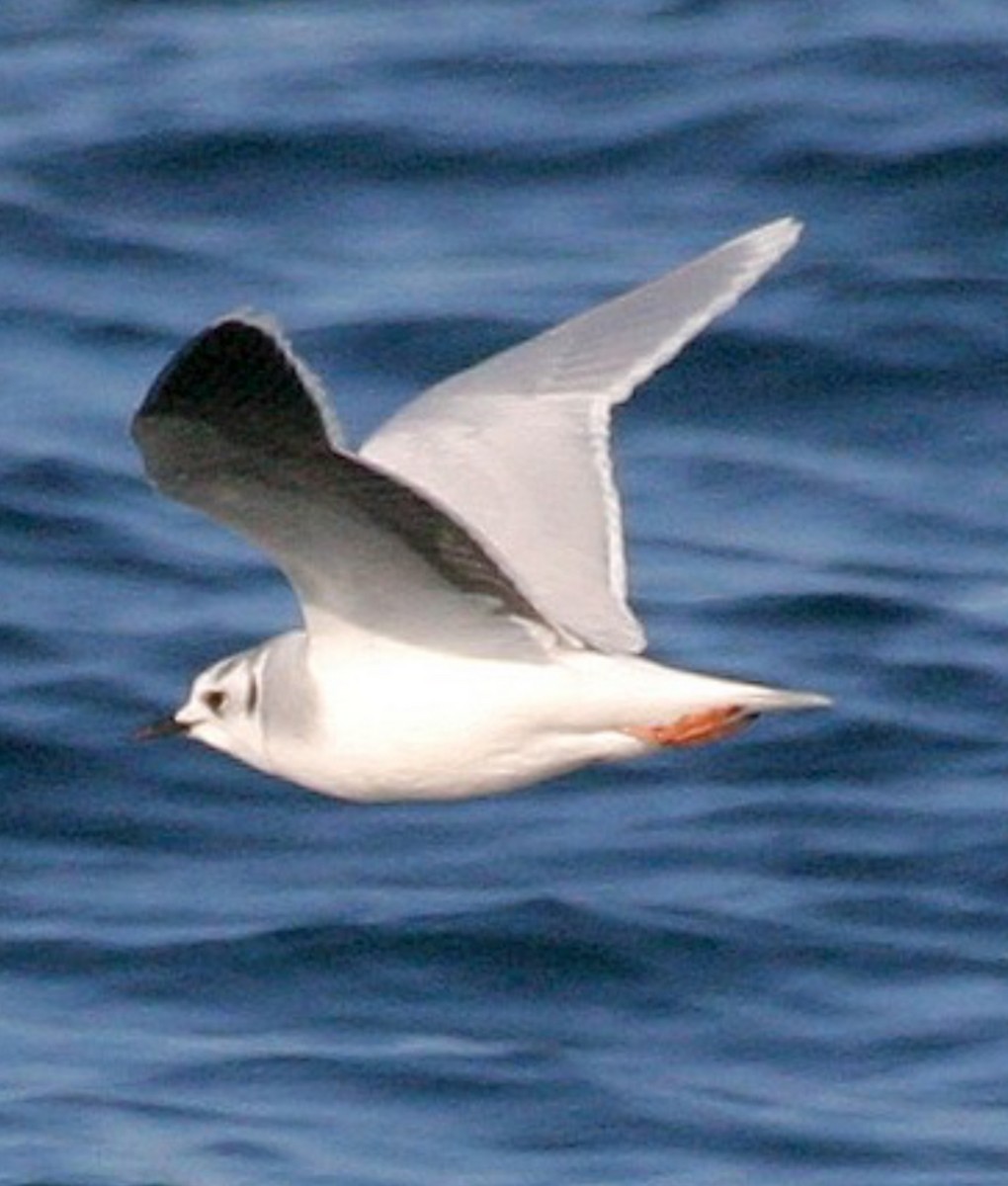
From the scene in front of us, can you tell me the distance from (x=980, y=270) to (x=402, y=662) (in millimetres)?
5969

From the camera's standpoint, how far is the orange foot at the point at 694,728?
8508mm

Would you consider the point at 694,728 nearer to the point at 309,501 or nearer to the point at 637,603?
the point at 309,501

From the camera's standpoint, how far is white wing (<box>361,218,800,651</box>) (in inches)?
364

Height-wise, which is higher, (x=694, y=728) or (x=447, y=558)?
(x=447, y=558)

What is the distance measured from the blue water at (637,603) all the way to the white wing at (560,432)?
194 cm

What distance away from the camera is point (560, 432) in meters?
9.70

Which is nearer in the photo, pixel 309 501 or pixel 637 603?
pixel 309 501

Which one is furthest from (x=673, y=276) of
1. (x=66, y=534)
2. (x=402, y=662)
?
(x=66, y=534)

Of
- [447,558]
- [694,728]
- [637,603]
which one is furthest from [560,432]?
[637,603]

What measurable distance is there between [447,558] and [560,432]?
1473mm

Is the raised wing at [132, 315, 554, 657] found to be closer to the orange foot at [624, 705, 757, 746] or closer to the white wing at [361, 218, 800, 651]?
the orange foot at [624, 705, 757, 746]

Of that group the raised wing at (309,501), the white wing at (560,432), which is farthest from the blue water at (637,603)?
the raised wing at (309,501)

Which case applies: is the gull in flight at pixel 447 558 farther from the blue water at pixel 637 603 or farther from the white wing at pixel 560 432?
the blue water at pixel 637 603

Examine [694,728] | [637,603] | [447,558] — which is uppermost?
[637,603]
